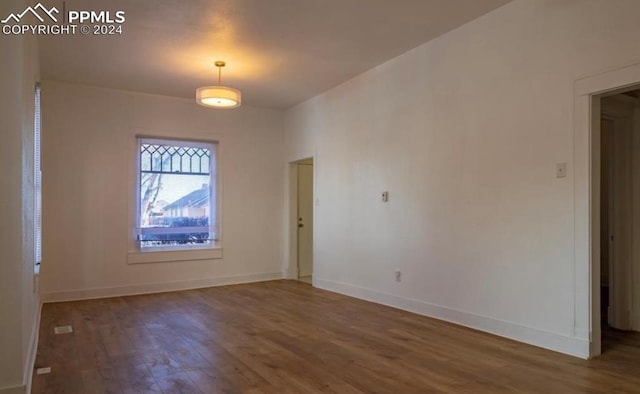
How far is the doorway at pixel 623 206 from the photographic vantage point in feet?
13.5

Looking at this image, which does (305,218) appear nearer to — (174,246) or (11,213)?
(174,246)

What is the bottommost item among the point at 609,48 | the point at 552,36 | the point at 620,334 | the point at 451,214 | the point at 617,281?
the point at 620,334

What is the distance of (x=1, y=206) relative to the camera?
2451 mm

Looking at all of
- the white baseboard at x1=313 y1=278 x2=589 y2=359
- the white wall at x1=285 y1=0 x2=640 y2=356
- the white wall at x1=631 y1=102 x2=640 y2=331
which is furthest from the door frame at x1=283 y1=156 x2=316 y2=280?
the white wall at x1=631 y1=102 x2=640 y2=331

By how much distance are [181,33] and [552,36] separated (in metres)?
3.33

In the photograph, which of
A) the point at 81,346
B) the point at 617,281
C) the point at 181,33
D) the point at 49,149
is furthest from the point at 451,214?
the point at 49,149

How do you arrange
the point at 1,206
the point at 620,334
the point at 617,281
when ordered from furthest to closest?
the point at 617,281 < the point at 620,334 < the point at 1,206

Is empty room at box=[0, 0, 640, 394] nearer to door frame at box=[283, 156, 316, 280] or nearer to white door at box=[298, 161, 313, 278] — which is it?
door frame at box=[283, 156, 316, 280]

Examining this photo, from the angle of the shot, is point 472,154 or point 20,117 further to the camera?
point 472,154

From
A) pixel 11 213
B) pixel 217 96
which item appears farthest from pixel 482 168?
pixel 11 213

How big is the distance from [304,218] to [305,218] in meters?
0.02

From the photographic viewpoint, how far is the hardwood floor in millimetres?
2820

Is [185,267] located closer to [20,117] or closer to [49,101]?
[49,101]

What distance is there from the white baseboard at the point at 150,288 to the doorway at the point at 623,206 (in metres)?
4.87
